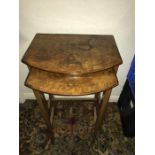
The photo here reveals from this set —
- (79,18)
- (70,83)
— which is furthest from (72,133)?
(79,18)

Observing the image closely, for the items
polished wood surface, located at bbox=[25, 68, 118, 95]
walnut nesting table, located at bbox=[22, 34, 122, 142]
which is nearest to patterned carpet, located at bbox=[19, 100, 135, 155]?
walnut nesting table, located at bbox=[22, 34, 122, 142]

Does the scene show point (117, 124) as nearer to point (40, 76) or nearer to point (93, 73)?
point (93, 73)

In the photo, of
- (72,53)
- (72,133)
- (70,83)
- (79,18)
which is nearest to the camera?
(70,83)

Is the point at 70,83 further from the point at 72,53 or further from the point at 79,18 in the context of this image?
the point at 79,18

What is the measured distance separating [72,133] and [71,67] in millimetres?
767

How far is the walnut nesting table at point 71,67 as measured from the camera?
1.04 metres

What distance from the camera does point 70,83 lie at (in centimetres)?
105

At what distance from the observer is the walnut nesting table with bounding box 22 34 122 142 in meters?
Result: 1.04

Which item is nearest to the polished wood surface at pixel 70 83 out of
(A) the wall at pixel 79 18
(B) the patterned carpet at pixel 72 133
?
(A) the wall at pixel 79 18

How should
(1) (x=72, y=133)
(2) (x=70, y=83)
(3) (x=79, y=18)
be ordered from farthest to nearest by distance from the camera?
(1) (x=72, y=133), (3) (x=79, y=18), (2) (x=70, y=83)

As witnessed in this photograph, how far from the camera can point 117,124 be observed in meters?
1.72

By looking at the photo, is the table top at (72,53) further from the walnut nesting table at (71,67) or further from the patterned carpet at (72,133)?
the patterned carpet at (72,133)
